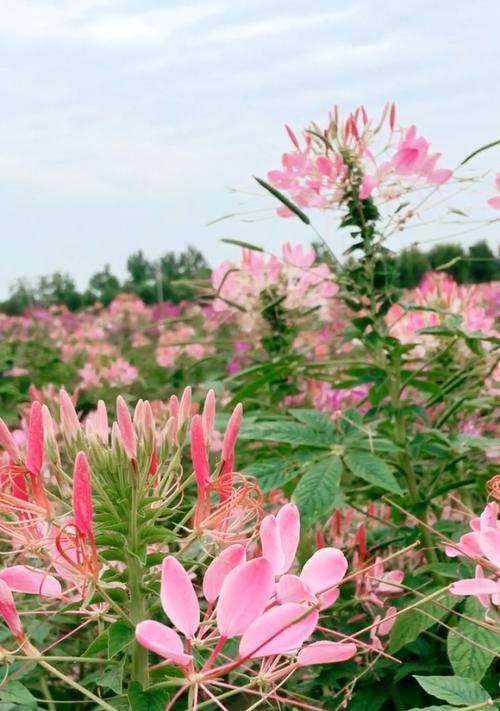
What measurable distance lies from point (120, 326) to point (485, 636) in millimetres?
8032

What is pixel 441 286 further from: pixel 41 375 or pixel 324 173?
pixel 41 375

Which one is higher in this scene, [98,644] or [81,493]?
[81,493]

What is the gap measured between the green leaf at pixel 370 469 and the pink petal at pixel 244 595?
671 mm

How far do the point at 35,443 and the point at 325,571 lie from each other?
0.27 metres

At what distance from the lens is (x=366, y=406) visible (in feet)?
9.29

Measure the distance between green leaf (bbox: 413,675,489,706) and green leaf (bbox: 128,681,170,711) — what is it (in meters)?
0.22

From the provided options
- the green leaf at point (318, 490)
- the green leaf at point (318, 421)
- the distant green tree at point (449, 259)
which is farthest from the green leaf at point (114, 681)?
the distant green tree at point (449, 259)

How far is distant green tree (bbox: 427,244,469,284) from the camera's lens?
1.77m

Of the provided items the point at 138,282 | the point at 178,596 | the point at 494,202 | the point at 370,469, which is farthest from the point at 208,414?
the point at 138,282

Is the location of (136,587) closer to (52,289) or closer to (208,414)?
(208,414)

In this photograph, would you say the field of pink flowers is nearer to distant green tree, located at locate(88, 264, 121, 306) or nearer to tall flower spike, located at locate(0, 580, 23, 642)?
tall flower spike, located at locate(0, 580, 23, 642)

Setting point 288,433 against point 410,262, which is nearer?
point 288,433

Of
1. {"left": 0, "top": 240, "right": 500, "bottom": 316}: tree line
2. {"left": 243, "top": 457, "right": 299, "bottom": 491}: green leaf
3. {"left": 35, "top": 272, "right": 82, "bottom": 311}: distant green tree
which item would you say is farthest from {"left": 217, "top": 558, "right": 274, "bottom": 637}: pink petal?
{"left": 35, "top": 272, "right": 82, "bottom": 311}: distant green tree

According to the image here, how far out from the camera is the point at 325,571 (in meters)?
0.72
